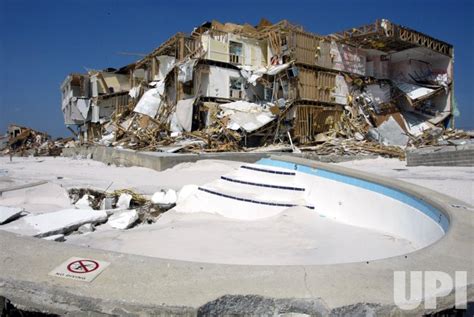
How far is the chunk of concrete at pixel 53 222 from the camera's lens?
17.5 ft

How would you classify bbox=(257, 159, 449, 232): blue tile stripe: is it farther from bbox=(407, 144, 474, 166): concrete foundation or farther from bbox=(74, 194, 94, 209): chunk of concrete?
bbox=(407, 144, 474, 166): concrete foundation

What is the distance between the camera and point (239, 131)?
1928 centimetres

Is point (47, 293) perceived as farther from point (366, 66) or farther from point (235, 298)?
point (366, 66)

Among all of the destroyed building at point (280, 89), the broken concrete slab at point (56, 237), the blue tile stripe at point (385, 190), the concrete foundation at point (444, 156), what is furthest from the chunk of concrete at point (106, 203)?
the concrete foundation at point (444, 156)

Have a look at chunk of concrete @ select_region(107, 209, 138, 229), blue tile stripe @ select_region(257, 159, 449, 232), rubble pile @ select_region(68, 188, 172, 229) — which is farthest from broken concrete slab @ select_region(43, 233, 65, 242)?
blue tile stripe @ select_region(257, 159, 449, 232)

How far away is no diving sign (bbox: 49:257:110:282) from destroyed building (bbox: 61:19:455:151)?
13.9 meters

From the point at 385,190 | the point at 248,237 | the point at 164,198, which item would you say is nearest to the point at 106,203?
the point at 164,198

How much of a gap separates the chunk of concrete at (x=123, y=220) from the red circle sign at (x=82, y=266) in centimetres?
407

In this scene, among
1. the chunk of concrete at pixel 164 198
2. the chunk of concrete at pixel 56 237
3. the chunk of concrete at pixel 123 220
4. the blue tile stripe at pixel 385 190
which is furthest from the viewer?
the chunk of concrete at pixel 164 198

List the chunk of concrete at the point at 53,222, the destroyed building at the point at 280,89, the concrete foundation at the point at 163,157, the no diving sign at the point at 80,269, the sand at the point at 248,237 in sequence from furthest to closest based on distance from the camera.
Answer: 1. the destroyed building at the point at 280,89
2. the concrete foundation at the point at 163,157
3. the chunk of concrete at the point at 53,222
4. the sand at the point at 248,237
5. the no diving sign at the point at 80,269

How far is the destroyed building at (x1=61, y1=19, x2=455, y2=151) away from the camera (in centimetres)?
2077

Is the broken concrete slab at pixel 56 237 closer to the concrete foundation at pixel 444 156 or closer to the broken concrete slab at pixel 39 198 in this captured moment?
the broken concrete slab at pixel 39 198

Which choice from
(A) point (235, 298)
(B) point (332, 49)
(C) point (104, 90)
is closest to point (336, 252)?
(A) point (235, 298)

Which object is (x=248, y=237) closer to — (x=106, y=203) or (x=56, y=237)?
(x=56, y=237)
